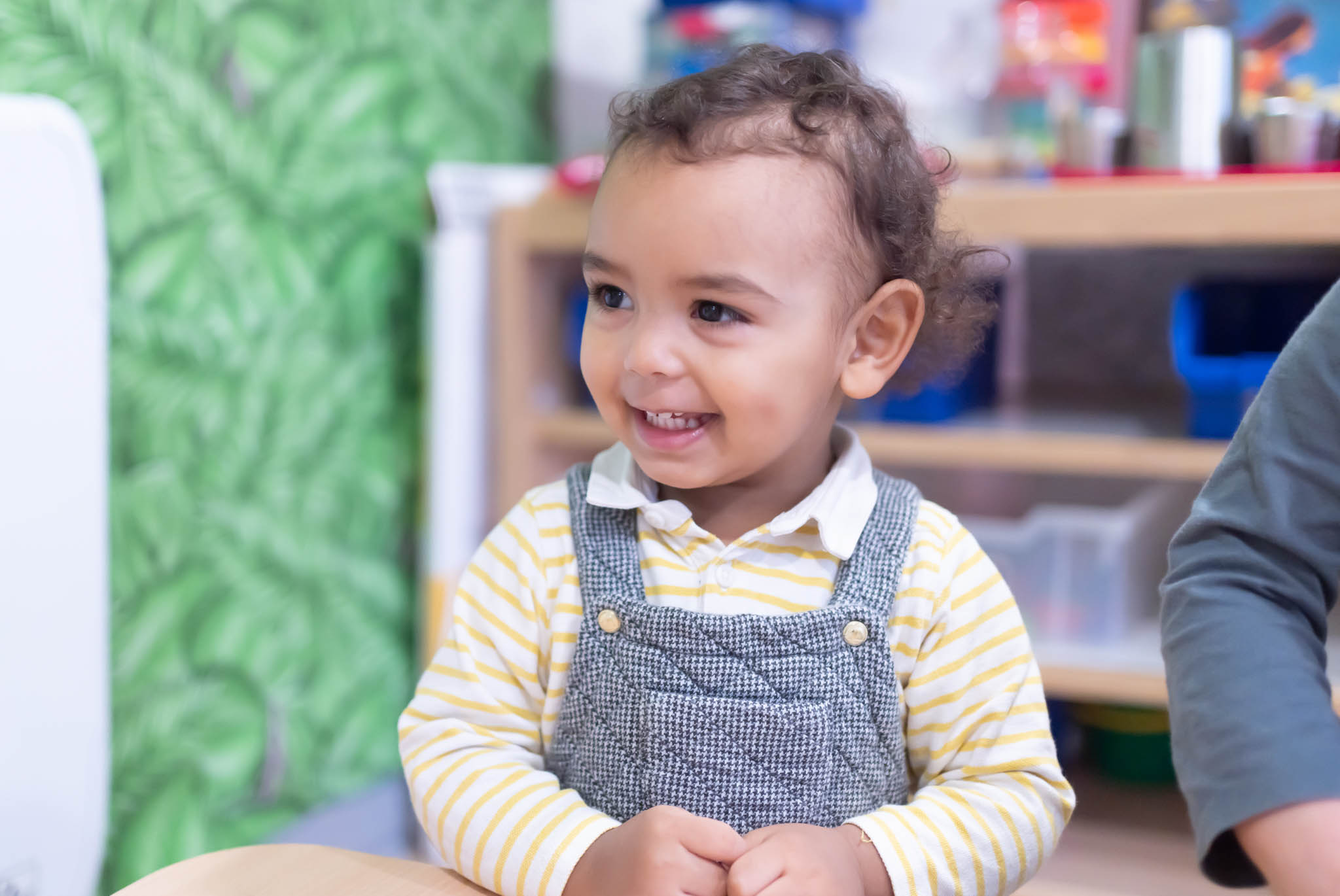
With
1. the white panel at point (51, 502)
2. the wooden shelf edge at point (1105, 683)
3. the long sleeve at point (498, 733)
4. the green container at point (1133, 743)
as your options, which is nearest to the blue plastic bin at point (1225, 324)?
the wooden shelf edge at point (1105, 683)

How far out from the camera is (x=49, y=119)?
2.82 feet

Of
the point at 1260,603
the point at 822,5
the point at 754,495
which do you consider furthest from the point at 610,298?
the point at 822,5

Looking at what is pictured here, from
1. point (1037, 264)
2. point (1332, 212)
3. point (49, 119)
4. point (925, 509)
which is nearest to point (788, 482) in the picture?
point (925, 509)

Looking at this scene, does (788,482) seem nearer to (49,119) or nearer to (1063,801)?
(1063,801)

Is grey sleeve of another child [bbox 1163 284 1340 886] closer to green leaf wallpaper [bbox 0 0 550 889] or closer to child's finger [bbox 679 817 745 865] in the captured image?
child's finger [bbox 679 817 745 865]

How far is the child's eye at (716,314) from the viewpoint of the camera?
2.12 feet

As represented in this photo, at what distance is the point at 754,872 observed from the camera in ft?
1.83

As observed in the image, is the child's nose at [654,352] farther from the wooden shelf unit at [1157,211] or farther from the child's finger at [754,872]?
the wooden shelf unit at [1157,211]

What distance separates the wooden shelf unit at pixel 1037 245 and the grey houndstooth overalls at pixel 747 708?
0.49 meters

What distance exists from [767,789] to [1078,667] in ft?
2.41

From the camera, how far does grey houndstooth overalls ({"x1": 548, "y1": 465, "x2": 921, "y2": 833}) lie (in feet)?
2.05

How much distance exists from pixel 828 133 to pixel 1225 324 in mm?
868

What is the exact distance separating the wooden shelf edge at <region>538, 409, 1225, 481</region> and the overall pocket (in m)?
0.73

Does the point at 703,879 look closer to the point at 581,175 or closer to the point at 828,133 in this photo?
the point at 828,133
